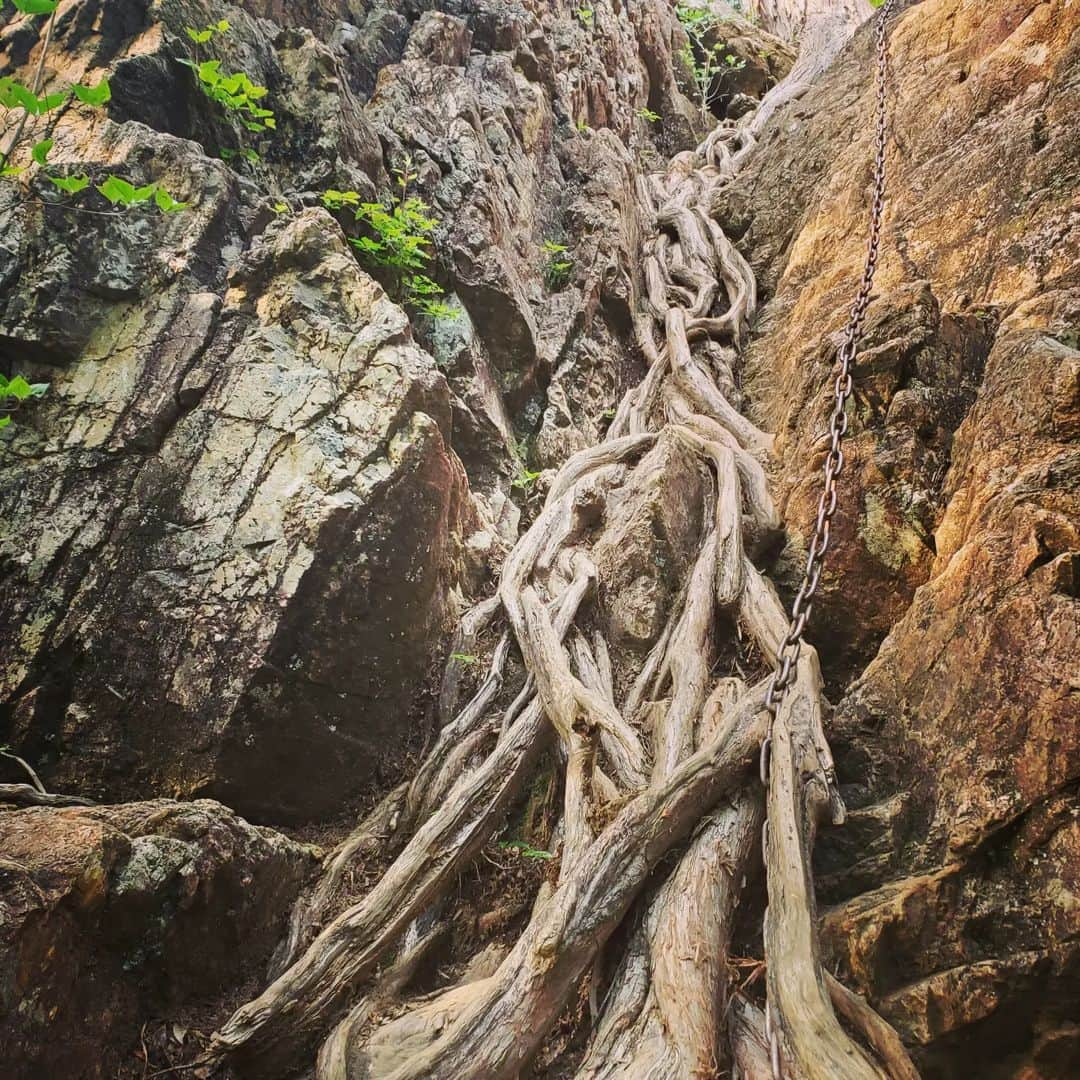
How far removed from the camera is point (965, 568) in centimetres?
214

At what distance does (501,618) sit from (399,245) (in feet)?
7.15

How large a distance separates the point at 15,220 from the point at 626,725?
3.37m

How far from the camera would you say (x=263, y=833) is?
7.01ft

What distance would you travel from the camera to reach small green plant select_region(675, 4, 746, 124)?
1009 cm

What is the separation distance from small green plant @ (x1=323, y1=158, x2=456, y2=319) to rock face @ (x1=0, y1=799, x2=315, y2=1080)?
2.89 meters

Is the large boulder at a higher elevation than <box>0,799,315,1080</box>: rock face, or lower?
higher

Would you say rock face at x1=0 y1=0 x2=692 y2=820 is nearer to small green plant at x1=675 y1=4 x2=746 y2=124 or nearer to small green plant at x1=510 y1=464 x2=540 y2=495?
small green plant at x1=510 y1=464 x2=540 y2=495

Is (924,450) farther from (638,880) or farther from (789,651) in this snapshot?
(638,880)

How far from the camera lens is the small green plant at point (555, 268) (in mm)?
5348

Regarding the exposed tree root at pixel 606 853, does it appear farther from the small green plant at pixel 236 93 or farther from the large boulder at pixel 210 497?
the small green plant at pixel 236 93

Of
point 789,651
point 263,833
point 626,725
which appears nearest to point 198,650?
point 263,833

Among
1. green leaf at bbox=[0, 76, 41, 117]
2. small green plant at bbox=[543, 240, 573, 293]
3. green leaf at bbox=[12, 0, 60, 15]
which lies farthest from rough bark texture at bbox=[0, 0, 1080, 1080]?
green leaf at bbox=[12, 0, 60, 15]

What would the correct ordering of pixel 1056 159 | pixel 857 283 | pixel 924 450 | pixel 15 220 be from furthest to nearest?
1. pixel 857 283
2. pixel 1056 159
3. pixel 15 220
4. pixel 924 450

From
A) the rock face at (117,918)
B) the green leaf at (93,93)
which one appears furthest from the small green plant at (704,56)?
the rock face at (117,918)
